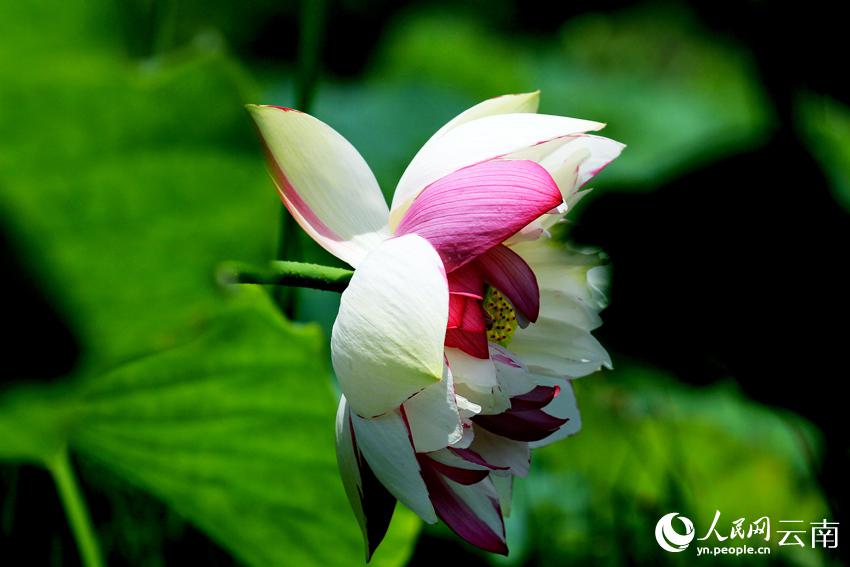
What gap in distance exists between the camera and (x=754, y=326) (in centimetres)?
84

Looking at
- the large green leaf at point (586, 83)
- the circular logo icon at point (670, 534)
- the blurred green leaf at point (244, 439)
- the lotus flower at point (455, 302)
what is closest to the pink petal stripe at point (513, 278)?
the lotus flower at point (455, 302)

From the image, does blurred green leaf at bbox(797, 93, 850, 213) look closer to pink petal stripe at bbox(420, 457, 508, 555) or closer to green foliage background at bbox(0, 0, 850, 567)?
green foliage background at bbox(0, 0, 850, 567)

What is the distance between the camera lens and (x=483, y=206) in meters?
0.34

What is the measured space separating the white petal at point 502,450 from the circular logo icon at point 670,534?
0.98 ft

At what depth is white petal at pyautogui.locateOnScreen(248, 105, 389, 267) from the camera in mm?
369

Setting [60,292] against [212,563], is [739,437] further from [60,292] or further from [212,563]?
[60,292]

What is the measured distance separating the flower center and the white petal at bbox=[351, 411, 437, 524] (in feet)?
0.20

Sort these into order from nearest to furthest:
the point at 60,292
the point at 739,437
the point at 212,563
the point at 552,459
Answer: the point at 60,292
the point at 212,563
the point at 552,459
the point at 739,437

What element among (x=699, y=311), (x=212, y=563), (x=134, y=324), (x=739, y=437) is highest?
(x=134, y=324)

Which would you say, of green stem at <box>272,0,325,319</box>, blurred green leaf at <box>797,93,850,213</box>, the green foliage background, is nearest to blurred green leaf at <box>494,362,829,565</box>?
the green foliage background

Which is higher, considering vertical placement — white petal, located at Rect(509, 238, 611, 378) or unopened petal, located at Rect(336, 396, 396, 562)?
white petal, located at Rect(509, 238, 611, 378)

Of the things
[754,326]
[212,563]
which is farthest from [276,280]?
[754,326]

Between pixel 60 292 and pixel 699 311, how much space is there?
65 centimetres

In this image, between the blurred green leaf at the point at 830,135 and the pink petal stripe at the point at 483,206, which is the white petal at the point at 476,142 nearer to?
the pink petal stripe at the point at 483,206
